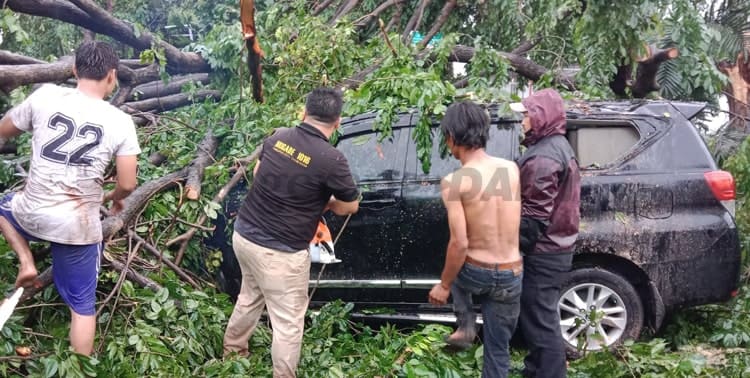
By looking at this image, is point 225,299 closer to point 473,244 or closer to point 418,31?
point 473,244

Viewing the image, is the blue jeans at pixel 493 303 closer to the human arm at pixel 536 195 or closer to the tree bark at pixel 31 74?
the human arm at pixel 536 195

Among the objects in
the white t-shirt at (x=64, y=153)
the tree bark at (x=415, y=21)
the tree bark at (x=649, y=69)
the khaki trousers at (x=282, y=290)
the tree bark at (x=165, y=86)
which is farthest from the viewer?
the tree bark at (x=415, y=21)

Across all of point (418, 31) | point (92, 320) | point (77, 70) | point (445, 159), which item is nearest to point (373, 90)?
point (445, 159)

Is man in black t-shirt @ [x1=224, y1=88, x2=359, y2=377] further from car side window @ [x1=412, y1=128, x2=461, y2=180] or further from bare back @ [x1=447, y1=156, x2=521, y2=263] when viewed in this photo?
car side window @ [x1=412, y1=128, x2=461, y2=180]

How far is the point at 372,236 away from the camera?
4.43 metres

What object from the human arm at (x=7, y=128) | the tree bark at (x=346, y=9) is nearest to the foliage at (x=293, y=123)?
the tree bark at (x=346, y=9)

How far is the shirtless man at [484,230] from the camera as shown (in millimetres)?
3180

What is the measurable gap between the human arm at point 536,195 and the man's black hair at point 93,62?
217cm

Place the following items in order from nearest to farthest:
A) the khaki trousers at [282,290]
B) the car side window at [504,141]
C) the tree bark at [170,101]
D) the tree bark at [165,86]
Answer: the khaki trousers at [282,290]
the car side window at [504,141]
the tree bark at [170,101]
the tree bark at [165,86]

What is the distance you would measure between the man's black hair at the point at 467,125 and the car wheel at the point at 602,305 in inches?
61.1

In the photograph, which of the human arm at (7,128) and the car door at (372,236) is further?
the car door at (372,236)

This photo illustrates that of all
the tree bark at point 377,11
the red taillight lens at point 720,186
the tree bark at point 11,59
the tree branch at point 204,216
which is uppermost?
the tree bark at point 377,11

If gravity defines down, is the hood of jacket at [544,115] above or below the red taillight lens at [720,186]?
above

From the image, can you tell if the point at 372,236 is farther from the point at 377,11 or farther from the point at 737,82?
the point at 737,82
